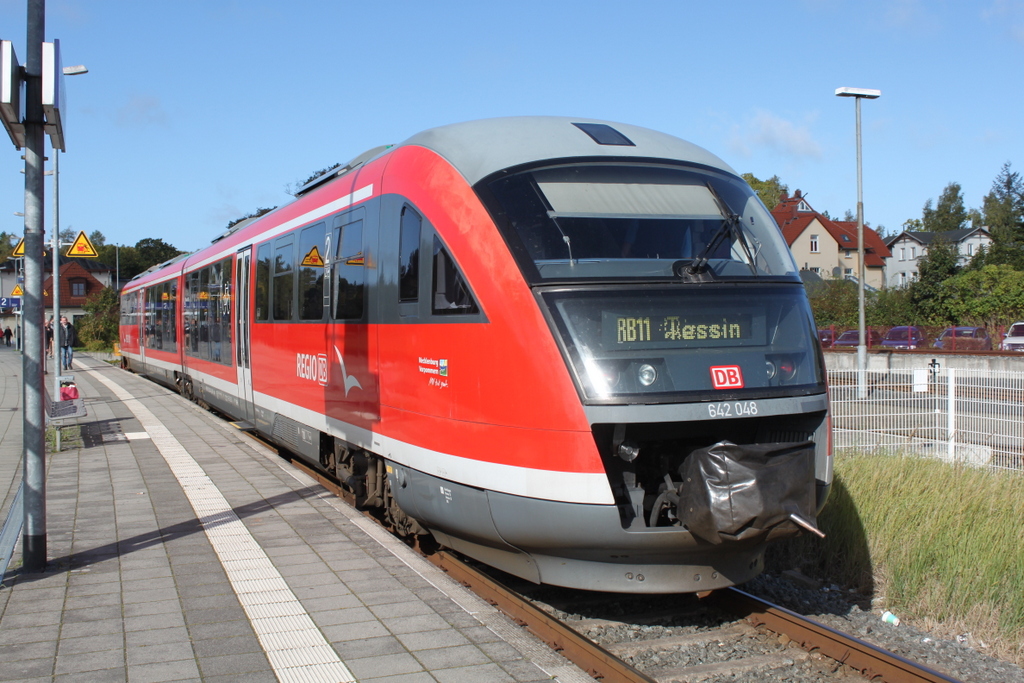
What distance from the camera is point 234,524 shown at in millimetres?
8008

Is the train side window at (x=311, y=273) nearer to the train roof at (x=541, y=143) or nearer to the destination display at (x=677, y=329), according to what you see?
the train roof at (x=541, y=143)

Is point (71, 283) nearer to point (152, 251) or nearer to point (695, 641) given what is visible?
point (152, 251)

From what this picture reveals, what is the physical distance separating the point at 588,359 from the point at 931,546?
3.42 meters

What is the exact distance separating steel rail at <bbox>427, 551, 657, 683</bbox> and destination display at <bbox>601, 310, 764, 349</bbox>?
1620 millimetres

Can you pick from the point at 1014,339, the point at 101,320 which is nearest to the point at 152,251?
the point at 101,320

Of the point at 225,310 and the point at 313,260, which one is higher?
the point at 313,260

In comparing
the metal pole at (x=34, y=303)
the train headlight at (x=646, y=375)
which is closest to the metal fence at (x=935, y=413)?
the train headlight at (x=646, y=375)

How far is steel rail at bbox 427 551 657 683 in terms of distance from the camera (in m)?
4.71

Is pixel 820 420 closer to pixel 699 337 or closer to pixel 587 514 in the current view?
pixel 699 337

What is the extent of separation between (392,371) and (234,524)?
231 cm

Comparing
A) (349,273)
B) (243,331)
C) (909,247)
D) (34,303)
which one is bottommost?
(243,331)

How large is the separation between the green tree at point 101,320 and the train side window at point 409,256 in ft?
179

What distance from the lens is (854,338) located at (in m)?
38.1

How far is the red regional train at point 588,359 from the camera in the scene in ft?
16.8
